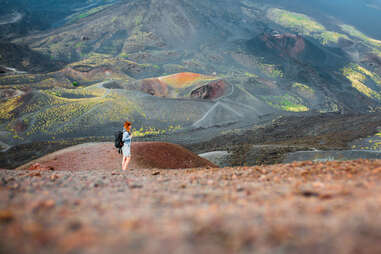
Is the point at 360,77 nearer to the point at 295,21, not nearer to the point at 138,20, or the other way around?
the point at 295,21

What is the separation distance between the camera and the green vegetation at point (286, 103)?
55.4 m

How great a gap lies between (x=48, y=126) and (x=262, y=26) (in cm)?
9868

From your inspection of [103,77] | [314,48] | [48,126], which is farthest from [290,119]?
[314,48]

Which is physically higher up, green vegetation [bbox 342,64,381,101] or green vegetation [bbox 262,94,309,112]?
green vegetation [bbox 342,64,381,101]

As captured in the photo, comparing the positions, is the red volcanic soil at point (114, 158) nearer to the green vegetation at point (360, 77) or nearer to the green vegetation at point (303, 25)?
the green vegetation at point (360, 77)

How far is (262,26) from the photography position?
111438mm

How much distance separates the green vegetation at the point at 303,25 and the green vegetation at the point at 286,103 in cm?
6366

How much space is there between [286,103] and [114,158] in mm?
50584

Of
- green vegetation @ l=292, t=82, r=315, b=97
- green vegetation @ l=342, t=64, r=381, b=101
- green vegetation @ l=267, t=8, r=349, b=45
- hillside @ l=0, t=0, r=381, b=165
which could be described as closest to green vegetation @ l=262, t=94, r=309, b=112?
hillside @ l=0, t=0, r=381, b=165

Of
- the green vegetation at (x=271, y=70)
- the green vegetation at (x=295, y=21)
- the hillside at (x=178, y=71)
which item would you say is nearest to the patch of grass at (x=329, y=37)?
the hillside at (x=178, y=71)

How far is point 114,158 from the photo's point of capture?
13094 mm

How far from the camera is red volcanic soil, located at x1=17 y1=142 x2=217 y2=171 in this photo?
41.3 feet

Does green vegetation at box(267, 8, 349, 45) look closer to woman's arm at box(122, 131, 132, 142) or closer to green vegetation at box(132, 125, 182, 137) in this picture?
green vegetation at box(132, 125, 182, 137)

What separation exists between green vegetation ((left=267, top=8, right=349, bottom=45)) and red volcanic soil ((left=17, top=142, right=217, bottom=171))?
112 m
